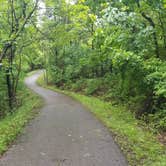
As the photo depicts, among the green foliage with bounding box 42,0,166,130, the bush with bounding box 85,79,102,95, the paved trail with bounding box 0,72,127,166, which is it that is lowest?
the bush with bounding box 85,79,102,95

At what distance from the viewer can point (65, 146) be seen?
6.87 meters

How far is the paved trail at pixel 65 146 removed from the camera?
19.0ft

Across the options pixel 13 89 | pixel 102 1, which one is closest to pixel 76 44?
pixel 13 89

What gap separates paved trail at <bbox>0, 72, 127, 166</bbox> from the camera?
19.0 feet

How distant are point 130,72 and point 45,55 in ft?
77.8

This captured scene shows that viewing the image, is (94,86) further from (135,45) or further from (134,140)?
(134,140)

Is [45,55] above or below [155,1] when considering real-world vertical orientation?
below

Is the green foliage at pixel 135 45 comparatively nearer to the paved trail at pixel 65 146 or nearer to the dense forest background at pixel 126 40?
the dense forest background at pixel 126 40

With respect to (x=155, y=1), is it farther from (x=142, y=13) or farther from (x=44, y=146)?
(x=44, y=146)

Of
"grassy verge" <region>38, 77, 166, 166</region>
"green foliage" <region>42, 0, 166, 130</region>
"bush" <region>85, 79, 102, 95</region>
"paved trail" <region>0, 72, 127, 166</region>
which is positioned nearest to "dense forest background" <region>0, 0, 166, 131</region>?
"green foliage" <region>42, 0, 166, 130</region>

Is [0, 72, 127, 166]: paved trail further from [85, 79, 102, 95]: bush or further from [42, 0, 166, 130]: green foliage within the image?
[85, 79, 102, 95]: bush

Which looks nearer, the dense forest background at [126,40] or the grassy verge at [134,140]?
the grassy verge at [134,140]

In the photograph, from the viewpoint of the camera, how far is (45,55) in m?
33.4

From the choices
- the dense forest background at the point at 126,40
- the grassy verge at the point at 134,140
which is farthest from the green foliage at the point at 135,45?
the grassy verge at the point at 134,140
